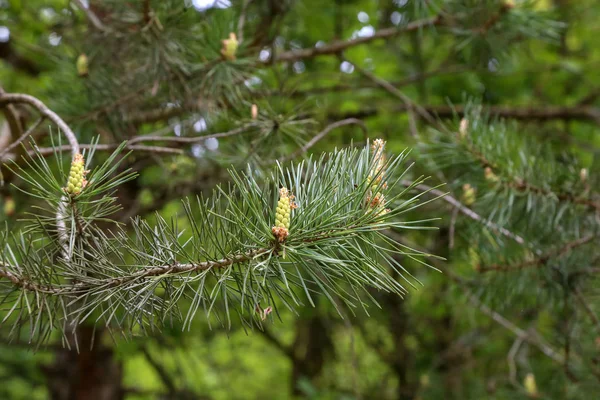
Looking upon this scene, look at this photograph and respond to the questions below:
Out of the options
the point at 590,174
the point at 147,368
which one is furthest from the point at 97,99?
the point at 147,368

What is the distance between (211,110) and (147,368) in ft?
13.7

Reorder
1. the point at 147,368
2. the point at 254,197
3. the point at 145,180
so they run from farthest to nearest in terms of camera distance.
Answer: the point at 147,368, the point at 145,180, the point at 254,197

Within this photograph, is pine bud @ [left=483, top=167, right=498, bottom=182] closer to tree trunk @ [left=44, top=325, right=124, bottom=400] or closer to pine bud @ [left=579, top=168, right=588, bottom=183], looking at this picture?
pine bud @ [left=579, top=168, right=588, bottom=183]

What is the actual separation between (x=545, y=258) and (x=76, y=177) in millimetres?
1157

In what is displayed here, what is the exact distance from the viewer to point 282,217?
73cm

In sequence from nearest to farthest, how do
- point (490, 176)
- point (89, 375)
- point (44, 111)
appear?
1. point (44, 111)
2. point (490, 176)
3. point (89, 375)

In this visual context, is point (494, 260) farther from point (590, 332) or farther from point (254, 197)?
point (254, 197)

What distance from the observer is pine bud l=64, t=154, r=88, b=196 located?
31.1 inches

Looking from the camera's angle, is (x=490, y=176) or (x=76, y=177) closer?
(x=76, y=177)

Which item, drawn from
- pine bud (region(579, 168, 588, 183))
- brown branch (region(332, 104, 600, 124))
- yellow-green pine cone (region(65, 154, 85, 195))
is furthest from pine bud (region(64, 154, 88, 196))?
brown branch (region(332, 104, 600, 124))

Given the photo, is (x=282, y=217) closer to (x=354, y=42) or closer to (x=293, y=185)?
(x=293, y=185)

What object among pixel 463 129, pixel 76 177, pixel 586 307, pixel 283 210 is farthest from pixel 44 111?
pixel 586 307

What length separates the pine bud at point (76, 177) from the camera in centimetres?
79

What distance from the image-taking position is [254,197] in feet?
2.54
